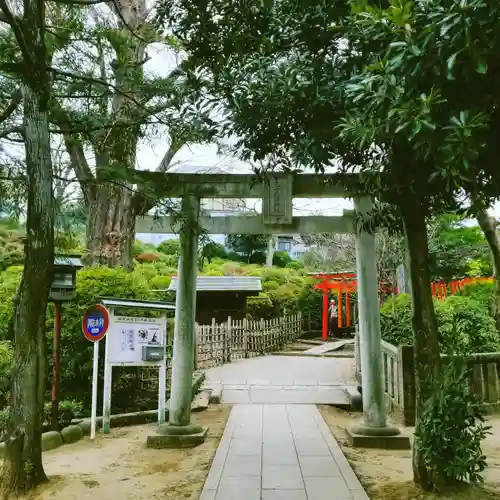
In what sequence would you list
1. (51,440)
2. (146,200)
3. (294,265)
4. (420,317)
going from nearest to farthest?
(420,317) → (51,440) → (146,200) → (294,265)

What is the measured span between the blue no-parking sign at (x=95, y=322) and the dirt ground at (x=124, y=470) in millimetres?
1371

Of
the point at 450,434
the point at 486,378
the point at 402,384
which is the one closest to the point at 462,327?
the point at 486,378

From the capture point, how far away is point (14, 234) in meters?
16.0

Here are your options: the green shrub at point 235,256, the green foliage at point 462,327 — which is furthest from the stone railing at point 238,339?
the green shrub at point 235,256

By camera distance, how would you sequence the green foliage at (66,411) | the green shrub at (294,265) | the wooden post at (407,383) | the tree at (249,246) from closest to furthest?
1. the green foliage at (66,411)
2. the wooden post at (407,383)
3. the green shrub at (294,265)
4. the tree at (249,246)

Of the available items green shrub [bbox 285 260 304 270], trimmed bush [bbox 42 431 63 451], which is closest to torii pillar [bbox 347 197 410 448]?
trimmed bush [bbox 42 431 63 451]

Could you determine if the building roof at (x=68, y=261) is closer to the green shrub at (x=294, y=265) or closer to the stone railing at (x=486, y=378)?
the stone railing at (x=486, y=378)

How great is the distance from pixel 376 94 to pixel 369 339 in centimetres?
402

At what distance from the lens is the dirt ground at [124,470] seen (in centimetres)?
428

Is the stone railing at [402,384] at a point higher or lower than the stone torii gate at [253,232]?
lower

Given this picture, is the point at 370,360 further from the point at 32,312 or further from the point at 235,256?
the point at 235,256

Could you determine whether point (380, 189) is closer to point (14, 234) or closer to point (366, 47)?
point (366, 47)

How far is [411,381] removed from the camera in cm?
757

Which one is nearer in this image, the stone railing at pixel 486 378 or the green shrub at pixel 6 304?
the green shrub at pixel 6 304
